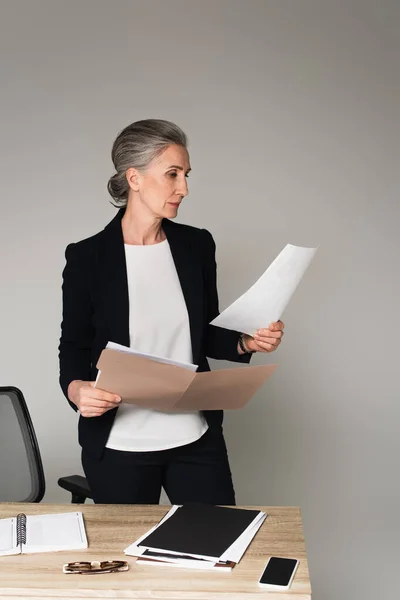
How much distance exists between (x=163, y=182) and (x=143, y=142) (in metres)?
0.14

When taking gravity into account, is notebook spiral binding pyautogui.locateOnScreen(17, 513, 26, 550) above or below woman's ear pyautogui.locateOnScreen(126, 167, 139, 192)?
below

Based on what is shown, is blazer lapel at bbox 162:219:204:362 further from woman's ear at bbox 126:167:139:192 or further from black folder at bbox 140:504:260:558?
black folder at bbox 140:504:260:558

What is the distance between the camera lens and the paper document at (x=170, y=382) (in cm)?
200

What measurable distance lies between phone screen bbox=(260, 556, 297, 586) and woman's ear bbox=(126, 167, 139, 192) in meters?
1.20

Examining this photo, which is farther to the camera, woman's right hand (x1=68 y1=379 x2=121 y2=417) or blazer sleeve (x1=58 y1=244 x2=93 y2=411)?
blazer sleeve (x1=58 y1=244 x2=93 y2=411)

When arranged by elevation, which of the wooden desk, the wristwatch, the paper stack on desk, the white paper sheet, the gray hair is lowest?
the wooden desk

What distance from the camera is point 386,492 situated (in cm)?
427

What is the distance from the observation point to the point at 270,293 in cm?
218

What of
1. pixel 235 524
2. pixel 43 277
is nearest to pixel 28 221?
pixel 43 277

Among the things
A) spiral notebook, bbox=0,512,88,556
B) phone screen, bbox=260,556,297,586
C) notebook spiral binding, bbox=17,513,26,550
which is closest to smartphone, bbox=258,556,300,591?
phone screen, bbox=260,556,297,586

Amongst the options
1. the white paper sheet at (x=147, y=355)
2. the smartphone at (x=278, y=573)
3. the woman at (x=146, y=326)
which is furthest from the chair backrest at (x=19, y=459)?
the smartphone at (x=278, y=573)

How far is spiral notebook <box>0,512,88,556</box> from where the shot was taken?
5.96 feet

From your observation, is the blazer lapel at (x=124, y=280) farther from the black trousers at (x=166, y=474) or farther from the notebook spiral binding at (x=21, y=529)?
the notebook spiral binding at (x=21, y=529)

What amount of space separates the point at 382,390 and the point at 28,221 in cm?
204
